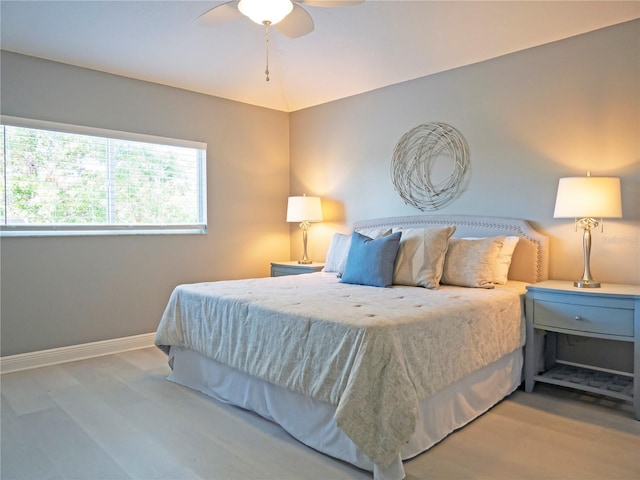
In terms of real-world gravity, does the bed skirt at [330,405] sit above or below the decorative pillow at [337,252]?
below

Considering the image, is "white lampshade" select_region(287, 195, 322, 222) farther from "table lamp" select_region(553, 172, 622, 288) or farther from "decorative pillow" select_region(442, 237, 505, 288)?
"table lamp" select_region(553, 172, 622, 288)

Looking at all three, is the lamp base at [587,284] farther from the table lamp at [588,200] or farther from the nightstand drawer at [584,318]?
the nightstand drawer at [584,318]

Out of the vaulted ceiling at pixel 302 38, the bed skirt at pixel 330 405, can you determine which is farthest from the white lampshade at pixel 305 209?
the bed skirt at pixel 330 405

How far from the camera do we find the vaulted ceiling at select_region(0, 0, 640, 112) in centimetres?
321

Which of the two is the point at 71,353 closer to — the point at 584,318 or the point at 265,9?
the point at 265,9

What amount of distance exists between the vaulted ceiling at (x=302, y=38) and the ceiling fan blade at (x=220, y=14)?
0.76 meters

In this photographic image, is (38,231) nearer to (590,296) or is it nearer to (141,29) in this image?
(141,29)

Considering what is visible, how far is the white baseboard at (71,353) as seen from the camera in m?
3.57

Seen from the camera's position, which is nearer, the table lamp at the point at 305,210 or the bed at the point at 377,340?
the bed at the point at 377,340

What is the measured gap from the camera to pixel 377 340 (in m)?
2.05

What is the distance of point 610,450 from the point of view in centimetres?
229

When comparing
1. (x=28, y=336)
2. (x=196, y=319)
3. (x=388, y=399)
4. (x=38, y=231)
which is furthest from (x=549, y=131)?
(x=28, y=336)

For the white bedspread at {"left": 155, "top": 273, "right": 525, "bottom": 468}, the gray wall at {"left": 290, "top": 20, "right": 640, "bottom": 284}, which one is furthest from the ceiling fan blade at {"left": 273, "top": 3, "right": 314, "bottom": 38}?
the gray wall at {"left": 290, "top": 20, "right": 640, "bottom": 284}

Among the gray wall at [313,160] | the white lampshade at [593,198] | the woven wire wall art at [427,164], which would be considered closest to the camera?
the white lampshade at [593,198]
